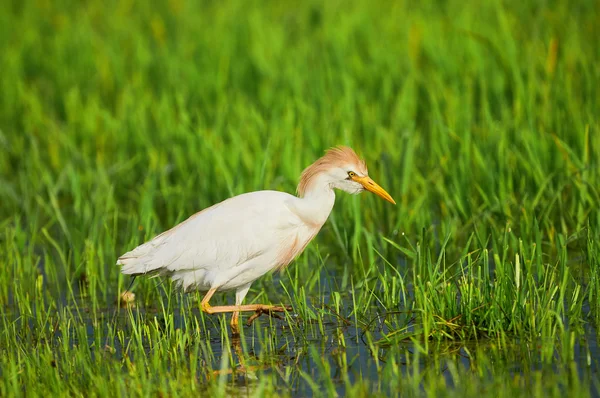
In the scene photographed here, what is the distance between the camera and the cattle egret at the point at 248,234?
5516 mm

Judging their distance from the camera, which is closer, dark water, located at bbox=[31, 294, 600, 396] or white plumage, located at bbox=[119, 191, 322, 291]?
dark water, located at bbox=[31, 294, 600, 396]

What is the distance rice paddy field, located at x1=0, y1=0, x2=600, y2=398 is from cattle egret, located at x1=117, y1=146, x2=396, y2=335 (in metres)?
0.22

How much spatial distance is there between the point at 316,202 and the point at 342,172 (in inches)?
8.9

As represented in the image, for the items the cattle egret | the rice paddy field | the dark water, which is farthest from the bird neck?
the dark water

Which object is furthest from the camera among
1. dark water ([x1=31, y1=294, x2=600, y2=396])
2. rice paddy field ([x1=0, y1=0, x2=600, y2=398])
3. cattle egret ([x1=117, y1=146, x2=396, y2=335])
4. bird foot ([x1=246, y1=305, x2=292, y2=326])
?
cattle egret ([x1=117, y1=146, x2=396, y2=335])

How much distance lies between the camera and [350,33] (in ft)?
34.7

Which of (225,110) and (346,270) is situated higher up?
(225,110)

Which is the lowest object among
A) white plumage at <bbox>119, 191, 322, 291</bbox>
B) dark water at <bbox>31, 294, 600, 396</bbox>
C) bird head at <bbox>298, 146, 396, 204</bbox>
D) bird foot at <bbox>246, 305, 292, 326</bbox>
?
dark water at <bbox>31, 294, 600, 396</bbox>

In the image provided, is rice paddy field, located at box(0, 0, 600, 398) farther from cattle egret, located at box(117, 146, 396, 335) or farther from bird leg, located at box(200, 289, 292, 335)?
cattle egret, located at box(117, 146, 396, 335)

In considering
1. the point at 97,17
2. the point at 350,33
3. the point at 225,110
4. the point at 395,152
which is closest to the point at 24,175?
the point at 225,110

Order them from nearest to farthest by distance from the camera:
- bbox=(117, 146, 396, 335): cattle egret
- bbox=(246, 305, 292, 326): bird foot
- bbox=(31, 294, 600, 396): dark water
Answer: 1. bbox=(31, 294, 600, 396): dark water
2. bbox=(246, 305, 292, 326): bird foot
3. bbox=(117, 146, 396, 335): cattle egret

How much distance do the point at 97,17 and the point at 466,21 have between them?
218 inches

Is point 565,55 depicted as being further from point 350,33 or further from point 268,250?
point 268,250

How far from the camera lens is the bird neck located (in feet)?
18.3
